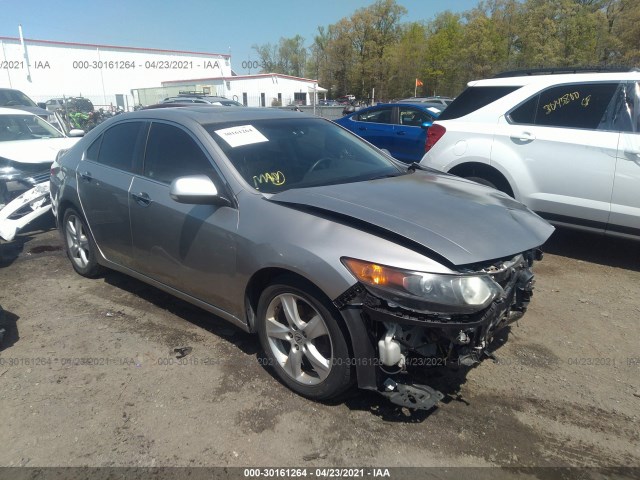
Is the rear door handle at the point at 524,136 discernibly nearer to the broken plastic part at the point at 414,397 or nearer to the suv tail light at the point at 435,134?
the suv tail light at the point at 435,134

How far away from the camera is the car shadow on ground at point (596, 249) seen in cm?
521

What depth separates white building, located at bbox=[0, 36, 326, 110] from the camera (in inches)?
1629

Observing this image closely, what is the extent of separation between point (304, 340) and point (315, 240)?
0.61 metres

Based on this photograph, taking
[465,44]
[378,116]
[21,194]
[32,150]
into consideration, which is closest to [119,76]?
[465,44]

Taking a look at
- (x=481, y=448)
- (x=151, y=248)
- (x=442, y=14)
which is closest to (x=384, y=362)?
(x=481, y=448)

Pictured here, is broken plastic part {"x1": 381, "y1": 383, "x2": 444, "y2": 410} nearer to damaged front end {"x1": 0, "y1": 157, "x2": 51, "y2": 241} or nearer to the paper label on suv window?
the paper label on suv window

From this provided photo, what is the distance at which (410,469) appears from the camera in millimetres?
2383

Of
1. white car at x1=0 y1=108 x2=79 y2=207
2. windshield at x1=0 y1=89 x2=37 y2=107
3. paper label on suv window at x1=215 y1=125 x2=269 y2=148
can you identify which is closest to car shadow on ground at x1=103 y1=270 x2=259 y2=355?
paper label on suv window at x1=215 y1=125 x2=269 y2=148

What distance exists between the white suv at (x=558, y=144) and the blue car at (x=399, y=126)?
11.8 ft

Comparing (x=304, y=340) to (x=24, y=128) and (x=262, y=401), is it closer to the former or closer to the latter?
(x=262, y=401)

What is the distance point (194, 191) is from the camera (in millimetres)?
3010

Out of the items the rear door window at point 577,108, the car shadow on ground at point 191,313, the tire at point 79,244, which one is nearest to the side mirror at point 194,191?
the car shadow on ground at point 191,313

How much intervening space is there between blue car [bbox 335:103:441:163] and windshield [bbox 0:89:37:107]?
1069 centimetres

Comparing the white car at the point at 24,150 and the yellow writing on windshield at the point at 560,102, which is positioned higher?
the yellow writing on windshield at the point at 560,102
